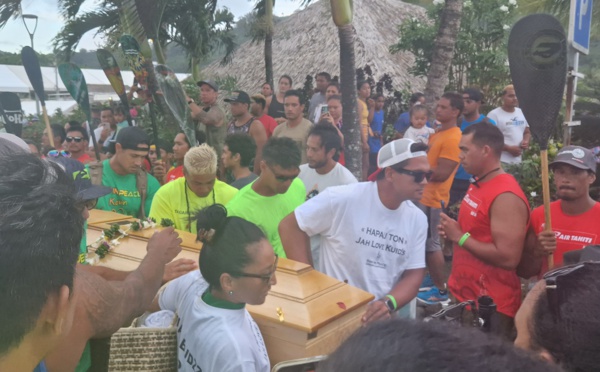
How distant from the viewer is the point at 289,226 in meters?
3.19

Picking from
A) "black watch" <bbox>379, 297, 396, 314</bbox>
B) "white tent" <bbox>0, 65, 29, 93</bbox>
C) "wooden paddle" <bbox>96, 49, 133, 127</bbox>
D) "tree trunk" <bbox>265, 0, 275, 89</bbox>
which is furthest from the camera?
"white tent" <bbox>0, 65, 29, 93</bbox>

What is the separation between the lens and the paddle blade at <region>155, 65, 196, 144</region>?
4.76 metres

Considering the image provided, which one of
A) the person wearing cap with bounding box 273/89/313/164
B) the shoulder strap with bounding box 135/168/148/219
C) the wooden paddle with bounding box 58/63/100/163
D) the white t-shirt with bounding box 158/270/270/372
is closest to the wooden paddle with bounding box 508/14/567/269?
the white t-shirt with bounding box 158/270/270/372

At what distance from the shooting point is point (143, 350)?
214 centimetres

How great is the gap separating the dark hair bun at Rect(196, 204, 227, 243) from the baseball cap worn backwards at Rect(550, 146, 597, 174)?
2115 millimetres

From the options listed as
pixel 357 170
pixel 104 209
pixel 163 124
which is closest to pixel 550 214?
pixel 104 209

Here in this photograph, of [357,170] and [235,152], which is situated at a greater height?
[235,152]

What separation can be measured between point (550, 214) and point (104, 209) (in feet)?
10.6

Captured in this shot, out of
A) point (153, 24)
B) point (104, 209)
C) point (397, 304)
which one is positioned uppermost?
point (153, 24)

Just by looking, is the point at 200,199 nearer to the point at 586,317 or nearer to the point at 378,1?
the point at 586,317

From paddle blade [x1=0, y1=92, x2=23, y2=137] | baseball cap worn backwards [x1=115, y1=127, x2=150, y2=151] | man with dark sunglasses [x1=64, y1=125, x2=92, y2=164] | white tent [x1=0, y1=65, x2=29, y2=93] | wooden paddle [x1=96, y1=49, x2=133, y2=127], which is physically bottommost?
man with dark sunglasses [x1=64, y1=125, x2=92, y2=164]

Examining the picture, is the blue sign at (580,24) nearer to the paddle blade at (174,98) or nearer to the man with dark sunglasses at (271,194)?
the man with dark sunglasses at (271,194)

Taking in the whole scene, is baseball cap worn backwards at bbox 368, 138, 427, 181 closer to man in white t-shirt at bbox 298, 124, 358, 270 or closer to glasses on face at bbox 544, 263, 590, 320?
man in white t-shirt at bbox 298, 124, 358, 270

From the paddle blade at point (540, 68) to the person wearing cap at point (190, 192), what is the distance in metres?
2.10
